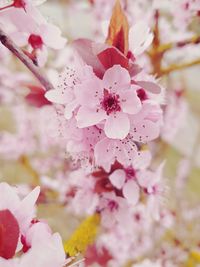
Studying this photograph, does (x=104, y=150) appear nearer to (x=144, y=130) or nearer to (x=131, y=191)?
(x=144, y=130)

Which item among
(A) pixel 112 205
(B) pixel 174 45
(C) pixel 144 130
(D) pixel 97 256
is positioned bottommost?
(D) pixel 97 256

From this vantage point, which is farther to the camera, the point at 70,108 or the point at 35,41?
the point at 35,41

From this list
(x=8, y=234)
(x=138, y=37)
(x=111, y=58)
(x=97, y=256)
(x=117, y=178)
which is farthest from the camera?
(x=97, y=256)

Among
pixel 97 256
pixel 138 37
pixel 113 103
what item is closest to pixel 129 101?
pixel 113 103

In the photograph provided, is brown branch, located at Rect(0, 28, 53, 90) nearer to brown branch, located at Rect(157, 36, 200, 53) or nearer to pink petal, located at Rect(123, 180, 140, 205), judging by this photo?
pink petal, located at Rect(123, 180, 140, 205)

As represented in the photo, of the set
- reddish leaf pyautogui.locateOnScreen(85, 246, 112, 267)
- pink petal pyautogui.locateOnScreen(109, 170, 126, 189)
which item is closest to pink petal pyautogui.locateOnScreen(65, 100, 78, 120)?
pink petal pyautogui.locateOnScreen(109, 170, 126, 189)

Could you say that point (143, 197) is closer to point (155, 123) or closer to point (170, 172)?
point (155, 123)

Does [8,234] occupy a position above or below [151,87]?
below
